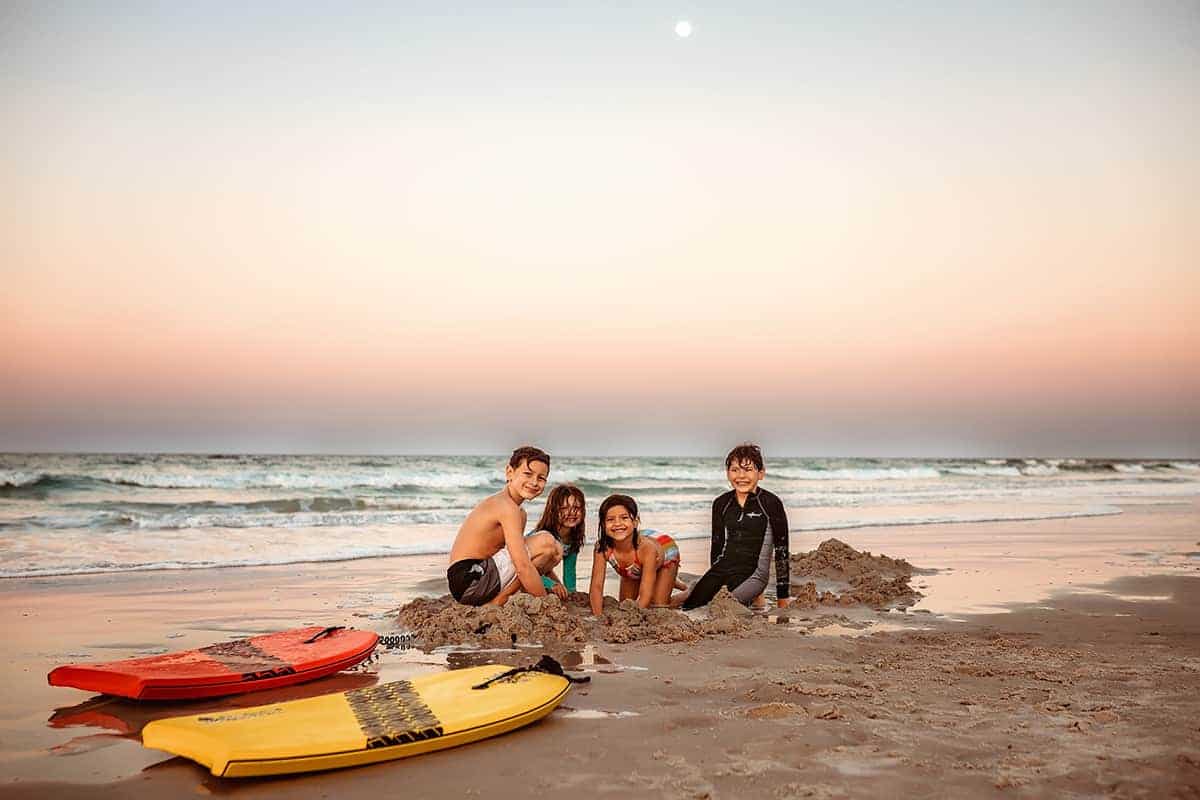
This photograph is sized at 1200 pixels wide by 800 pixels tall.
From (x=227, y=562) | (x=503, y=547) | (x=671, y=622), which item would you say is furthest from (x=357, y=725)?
(x=227, y=562)

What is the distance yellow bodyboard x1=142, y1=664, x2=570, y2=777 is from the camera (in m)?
3.29

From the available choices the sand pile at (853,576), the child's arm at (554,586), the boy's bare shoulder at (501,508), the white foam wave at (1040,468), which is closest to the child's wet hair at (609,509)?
the child's arm at (554,586)

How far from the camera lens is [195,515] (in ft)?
51.1

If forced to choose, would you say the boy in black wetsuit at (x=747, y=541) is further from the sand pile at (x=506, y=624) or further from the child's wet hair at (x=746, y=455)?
the sand pile at (x=506, y=624)

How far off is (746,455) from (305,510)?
13033 mm

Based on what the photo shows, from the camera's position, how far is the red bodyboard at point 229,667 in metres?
4.34

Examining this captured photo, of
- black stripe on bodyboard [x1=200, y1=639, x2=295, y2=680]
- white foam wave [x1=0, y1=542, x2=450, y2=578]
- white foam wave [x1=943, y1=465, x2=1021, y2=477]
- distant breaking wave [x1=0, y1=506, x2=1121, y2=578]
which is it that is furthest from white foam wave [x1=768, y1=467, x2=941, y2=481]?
black stripe on bodyboard [x1=200, y1=639, x2=295, y2=680]

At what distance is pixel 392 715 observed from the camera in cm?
374

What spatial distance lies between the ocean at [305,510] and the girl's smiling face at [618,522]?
17.3 feet

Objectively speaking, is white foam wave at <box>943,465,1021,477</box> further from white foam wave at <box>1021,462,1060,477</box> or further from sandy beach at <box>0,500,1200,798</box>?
sandy beach at <box>0,500,1200,798</box>

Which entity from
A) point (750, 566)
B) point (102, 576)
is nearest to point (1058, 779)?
point (750, 566)

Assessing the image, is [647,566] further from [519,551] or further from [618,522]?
[519,551]

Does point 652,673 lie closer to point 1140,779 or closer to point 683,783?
point 683,783

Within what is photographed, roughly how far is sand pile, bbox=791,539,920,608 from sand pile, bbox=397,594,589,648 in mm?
2577
